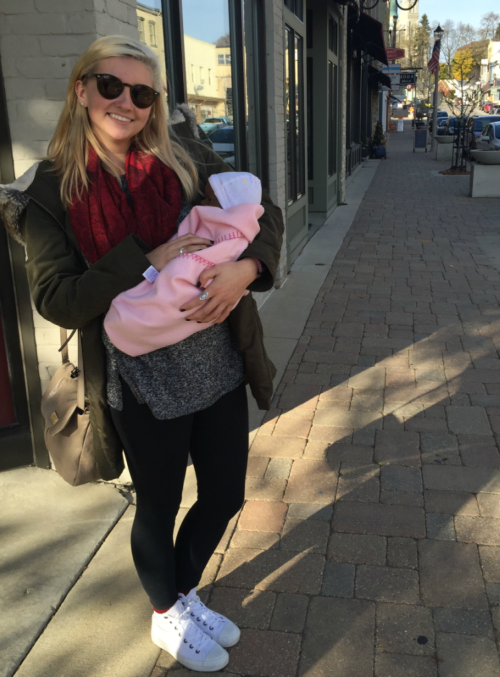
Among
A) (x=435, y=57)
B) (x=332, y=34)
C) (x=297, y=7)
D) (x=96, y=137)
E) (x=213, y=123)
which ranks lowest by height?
(x=96, y=137)

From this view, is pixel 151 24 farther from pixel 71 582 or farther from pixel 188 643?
pixel 188 643

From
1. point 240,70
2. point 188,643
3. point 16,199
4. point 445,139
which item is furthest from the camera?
point 445,139

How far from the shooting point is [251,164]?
620 centimetres

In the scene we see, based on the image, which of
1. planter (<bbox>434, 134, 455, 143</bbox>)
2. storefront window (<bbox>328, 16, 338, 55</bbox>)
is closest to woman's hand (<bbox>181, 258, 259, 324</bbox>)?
storefront window (<bbox>328, 16, 338, 55</bbox>)

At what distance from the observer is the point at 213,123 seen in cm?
524

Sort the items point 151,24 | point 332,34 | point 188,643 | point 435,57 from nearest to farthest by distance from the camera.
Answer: point 188,643
point 151,24
point 332,34
point 435,57

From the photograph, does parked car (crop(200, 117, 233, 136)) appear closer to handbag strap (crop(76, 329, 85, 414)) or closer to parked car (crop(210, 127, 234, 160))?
parked car (crop(210, 127, 234, 160))

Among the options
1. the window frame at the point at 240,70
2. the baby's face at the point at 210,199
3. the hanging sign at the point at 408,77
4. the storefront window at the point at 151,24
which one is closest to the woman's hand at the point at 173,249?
the baby's face at the point at 210,199

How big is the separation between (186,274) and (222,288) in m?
0.11

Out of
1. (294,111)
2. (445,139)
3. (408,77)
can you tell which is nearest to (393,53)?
(445,139)

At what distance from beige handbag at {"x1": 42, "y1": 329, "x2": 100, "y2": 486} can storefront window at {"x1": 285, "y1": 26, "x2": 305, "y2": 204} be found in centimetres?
595

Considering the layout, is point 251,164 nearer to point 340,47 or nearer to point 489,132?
point 340,47

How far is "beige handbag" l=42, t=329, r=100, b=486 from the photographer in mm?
1982

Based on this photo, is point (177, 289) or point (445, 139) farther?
point (445, 139)
